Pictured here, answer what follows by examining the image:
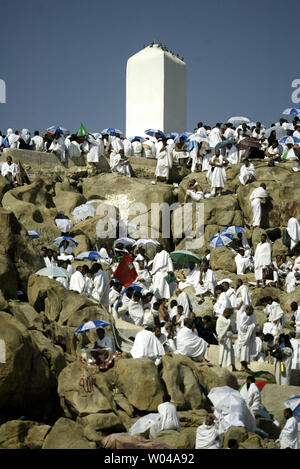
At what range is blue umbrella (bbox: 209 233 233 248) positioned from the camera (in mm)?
21375

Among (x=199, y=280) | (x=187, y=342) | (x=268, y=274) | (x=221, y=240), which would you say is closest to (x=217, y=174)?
(x=221, y=240)

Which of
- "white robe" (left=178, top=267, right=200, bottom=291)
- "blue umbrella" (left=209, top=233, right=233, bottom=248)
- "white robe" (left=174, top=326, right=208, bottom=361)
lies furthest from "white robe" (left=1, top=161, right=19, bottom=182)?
"white robe" (left=174, top=326, right=208, bottom=361)

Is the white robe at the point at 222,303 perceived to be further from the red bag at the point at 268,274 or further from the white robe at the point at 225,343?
the red bag at the point at 268,274

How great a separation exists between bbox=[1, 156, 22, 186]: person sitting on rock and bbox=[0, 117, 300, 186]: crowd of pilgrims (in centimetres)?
294

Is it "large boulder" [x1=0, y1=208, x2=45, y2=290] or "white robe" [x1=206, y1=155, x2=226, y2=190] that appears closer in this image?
"large boulder" [x1=0, y1=208, x2=45, y2=290]

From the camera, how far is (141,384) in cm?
1284

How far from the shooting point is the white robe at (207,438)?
11250 mm

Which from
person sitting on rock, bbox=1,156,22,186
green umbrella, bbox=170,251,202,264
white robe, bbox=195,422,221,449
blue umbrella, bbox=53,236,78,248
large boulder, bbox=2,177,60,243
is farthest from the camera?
person sitting on rock, bbox=1,156,22,186

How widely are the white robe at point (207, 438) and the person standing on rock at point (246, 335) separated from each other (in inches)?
185

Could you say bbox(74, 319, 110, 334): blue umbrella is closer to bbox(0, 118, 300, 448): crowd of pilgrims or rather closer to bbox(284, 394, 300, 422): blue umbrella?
bbox(0, 118, 300, 448): crowd of pilgrims

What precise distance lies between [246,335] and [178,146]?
40.9 feet

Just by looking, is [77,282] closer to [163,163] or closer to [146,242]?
[146,242]

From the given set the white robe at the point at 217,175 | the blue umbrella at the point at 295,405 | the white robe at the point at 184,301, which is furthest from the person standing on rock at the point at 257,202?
the blue umbrella at the point at 295,405
